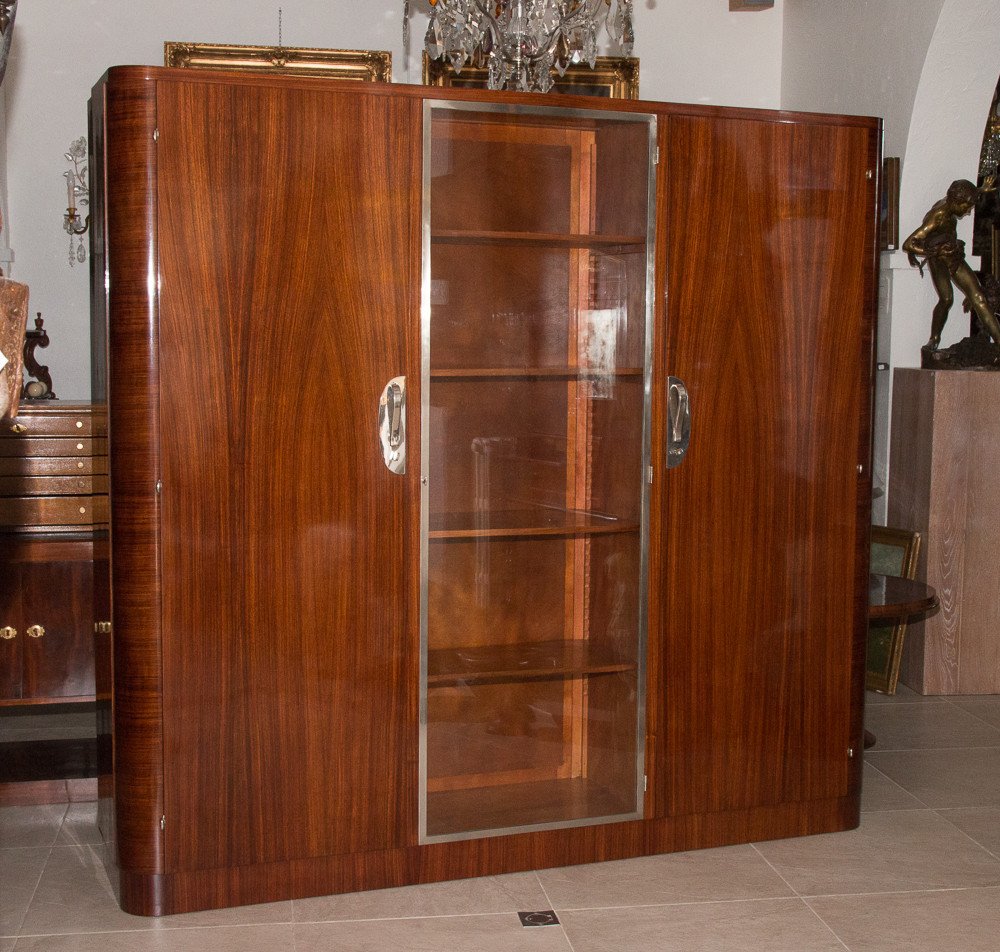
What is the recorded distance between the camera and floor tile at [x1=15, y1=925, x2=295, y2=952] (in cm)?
249

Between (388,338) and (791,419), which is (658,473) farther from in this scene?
(388,338)

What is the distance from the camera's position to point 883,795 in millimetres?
3432

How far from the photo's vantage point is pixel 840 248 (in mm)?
2973

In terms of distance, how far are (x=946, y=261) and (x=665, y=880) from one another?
2587 millimetres

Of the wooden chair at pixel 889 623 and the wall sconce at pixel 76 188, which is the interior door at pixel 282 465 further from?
the wooden chair at pixel 889 623

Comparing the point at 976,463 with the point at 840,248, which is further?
the point at 976,463

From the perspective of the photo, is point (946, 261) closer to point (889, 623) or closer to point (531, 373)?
point (889, 623)

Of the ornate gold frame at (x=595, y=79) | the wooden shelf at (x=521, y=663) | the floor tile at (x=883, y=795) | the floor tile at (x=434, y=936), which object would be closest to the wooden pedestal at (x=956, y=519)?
the floor tile at (x=883, y=795)

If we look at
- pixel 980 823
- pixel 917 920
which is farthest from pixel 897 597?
pixel 917 920

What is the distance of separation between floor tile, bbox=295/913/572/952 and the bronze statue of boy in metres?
2.79

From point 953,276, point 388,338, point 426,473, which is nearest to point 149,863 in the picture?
point 426,473

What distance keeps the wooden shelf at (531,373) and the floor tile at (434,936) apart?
118 cm

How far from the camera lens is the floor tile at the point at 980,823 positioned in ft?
10.2

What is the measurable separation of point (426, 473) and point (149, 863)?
102cm
